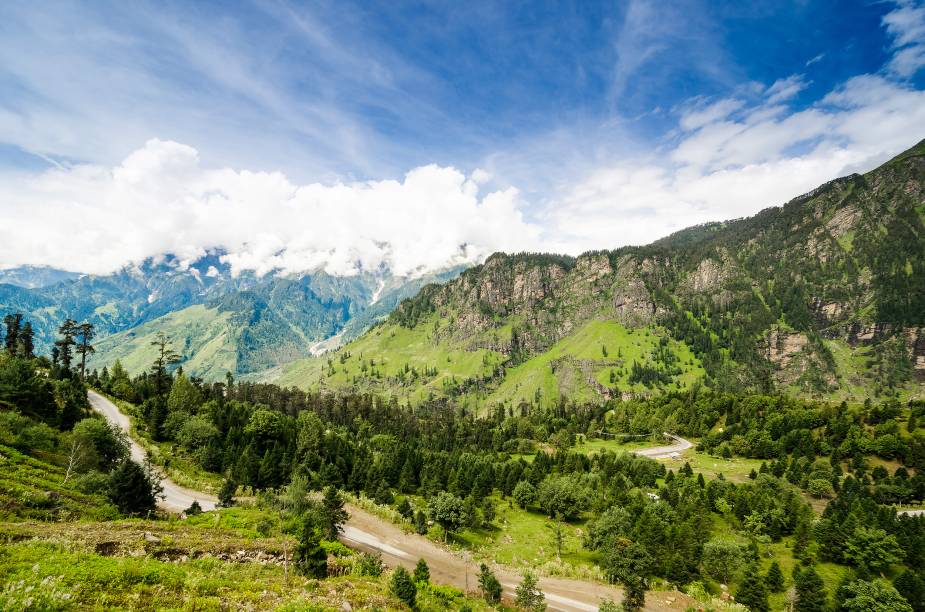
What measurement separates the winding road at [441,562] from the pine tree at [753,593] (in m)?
9.23

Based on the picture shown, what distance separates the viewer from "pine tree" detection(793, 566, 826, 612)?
61.3 metres

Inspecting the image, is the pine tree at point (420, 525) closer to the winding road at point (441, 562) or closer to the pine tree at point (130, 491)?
the winding road at point (441, 562)

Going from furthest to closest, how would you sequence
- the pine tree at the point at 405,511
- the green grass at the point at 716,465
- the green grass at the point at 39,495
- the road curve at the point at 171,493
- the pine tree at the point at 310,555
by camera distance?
the green grass at the point at 716,465 < the pine tree at the point at 405,511 < the road curve at the point at 171,493 < the pine tree at the point at 310,555 < the green grass at the point at 39,495

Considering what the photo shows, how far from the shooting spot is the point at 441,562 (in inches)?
2618

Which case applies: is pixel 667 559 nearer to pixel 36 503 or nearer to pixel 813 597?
pixel 813 597

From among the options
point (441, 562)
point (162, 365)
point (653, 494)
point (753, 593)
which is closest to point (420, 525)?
point (441, 562)

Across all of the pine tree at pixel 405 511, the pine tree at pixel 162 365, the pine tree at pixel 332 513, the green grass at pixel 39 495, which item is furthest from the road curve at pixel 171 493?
the pine tree at pixel 405 511

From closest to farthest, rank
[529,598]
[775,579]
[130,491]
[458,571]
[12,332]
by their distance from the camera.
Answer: [130,491] → [529,598] → [458,571] → [775,579] → [12,332]

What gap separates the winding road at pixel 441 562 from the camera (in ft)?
196

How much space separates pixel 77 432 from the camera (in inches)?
2281

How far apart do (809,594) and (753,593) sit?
24.6 ft

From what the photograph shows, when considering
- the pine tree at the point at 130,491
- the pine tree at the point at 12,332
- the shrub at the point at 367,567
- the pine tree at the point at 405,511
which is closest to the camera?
the shrub at the point at 367,567

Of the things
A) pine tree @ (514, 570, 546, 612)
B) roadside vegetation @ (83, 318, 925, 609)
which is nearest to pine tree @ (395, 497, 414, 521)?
roadside vegetation @ (83, 318, 925, 609)

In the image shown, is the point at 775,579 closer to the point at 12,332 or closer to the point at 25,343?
the point at 25,343
